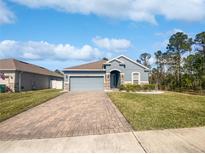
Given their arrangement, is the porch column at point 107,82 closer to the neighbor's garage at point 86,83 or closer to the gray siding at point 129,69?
the neighbor's garage at point 86,83

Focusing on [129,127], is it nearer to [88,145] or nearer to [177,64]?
[88,145]

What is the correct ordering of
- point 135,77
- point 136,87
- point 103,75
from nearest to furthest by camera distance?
point 136,87 → point 103,75 → point 135,77

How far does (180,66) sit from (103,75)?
23.1 m

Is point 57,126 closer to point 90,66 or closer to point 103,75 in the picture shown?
point 103,75

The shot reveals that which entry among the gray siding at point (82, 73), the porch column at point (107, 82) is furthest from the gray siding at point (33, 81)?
the porch column at point (107, 82)

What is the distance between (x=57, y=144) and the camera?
24.1ft

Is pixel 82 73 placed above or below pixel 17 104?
above

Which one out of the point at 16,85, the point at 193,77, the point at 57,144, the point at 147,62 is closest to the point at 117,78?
the point at 16,85

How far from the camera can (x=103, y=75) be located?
33969 millimetres

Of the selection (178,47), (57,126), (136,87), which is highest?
(178,47)

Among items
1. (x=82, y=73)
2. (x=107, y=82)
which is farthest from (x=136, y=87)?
(x=82, y=73)

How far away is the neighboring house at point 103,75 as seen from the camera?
110 ft

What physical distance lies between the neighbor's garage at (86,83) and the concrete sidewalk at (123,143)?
25.6 m

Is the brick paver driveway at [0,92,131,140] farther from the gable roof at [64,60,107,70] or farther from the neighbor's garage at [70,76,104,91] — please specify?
the gable roof at [64,60,107,70]
